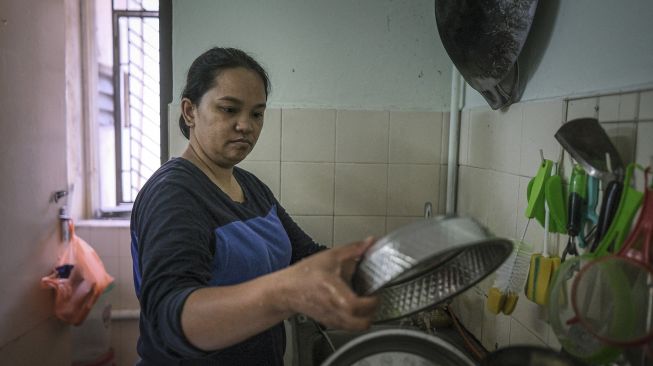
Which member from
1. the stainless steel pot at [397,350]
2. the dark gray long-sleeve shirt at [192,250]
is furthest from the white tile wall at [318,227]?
the stainless steel pot at [397,350]

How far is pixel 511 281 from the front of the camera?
0.92 m

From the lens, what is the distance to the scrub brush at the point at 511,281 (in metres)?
0.91

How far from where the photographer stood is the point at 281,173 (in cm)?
150

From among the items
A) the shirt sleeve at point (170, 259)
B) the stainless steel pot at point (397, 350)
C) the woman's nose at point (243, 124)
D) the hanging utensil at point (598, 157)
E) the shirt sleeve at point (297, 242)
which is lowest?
the stainless steel pot at point (397, 350)

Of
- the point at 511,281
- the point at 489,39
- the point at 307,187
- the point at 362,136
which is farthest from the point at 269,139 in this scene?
the point at 511,281

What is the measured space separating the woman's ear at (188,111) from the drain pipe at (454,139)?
0.89 metres

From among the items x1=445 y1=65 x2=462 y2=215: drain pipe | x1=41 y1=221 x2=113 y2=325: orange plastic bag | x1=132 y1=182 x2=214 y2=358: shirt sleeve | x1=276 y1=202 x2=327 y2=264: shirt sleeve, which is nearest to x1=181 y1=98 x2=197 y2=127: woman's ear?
x1=132 y1=182 x2=214 y2=358: shirt sleeve

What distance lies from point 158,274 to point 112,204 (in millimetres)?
1914

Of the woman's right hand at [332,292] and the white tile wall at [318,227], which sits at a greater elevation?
the woman's right hand at [332,292]

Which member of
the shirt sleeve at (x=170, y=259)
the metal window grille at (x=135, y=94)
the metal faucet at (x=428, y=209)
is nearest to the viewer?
the shirt sleeve at (x=170, y=259)

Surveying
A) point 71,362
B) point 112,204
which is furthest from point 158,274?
point 112,204

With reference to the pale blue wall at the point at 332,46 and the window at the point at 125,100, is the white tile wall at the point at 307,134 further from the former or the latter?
the window at the point at 125,100

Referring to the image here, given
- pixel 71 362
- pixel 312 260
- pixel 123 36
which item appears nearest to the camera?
pixel 312 260

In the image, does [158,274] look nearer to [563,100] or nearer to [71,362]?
[563,100]
